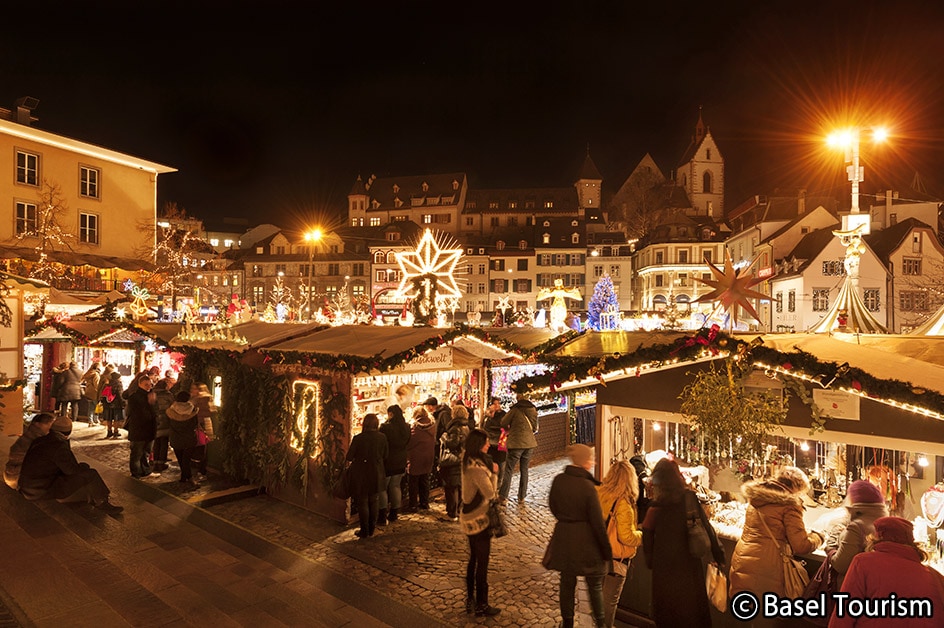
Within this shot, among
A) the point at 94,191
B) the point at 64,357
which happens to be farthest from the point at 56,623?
the point at 94,191

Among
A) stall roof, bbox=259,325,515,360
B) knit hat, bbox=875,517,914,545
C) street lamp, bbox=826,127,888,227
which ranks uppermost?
street lamp, bbox=826,127,888,227

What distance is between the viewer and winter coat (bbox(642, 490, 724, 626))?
188 inches

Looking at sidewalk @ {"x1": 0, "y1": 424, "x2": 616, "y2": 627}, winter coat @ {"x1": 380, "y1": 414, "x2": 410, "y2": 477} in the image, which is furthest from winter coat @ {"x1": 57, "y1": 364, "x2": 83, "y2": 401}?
winter coat @ {"x1": 380, "y1": 414, "x2": 410, "y2": 477}

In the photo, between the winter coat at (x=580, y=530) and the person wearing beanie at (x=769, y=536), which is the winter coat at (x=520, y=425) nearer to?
the winter coat at (x=580, y=530)

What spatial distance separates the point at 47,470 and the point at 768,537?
9386mm

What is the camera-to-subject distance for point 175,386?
1247cm

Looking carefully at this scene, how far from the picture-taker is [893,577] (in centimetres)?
353

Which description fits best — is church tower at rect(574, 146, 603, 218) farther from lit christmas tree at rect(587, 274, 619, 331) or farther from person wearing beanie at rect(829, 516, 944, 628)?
person wearing beanie at rect(829, 516, 944, 628)

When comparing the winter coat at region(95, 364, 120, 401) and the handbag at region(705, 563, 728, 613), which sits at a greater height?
the winter coat at region(95, 364, 120, 401)

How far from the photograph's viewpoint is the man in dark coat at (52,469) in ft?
27.8

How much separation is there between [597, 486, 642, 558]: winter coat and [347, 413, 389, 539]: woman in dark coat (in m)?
3.55

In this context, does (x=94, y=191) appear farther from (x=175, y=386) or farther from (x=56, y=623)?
(x=56, y=623)

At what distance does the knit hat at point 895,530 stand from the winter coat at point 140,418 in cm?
1130

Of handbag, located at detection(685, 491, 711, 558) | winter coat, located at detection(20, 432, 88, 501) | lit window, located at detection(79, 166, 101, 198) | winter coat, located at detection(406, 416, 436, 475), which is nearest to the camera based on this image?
handbag, located at detection(685, 491, 711, 558)
